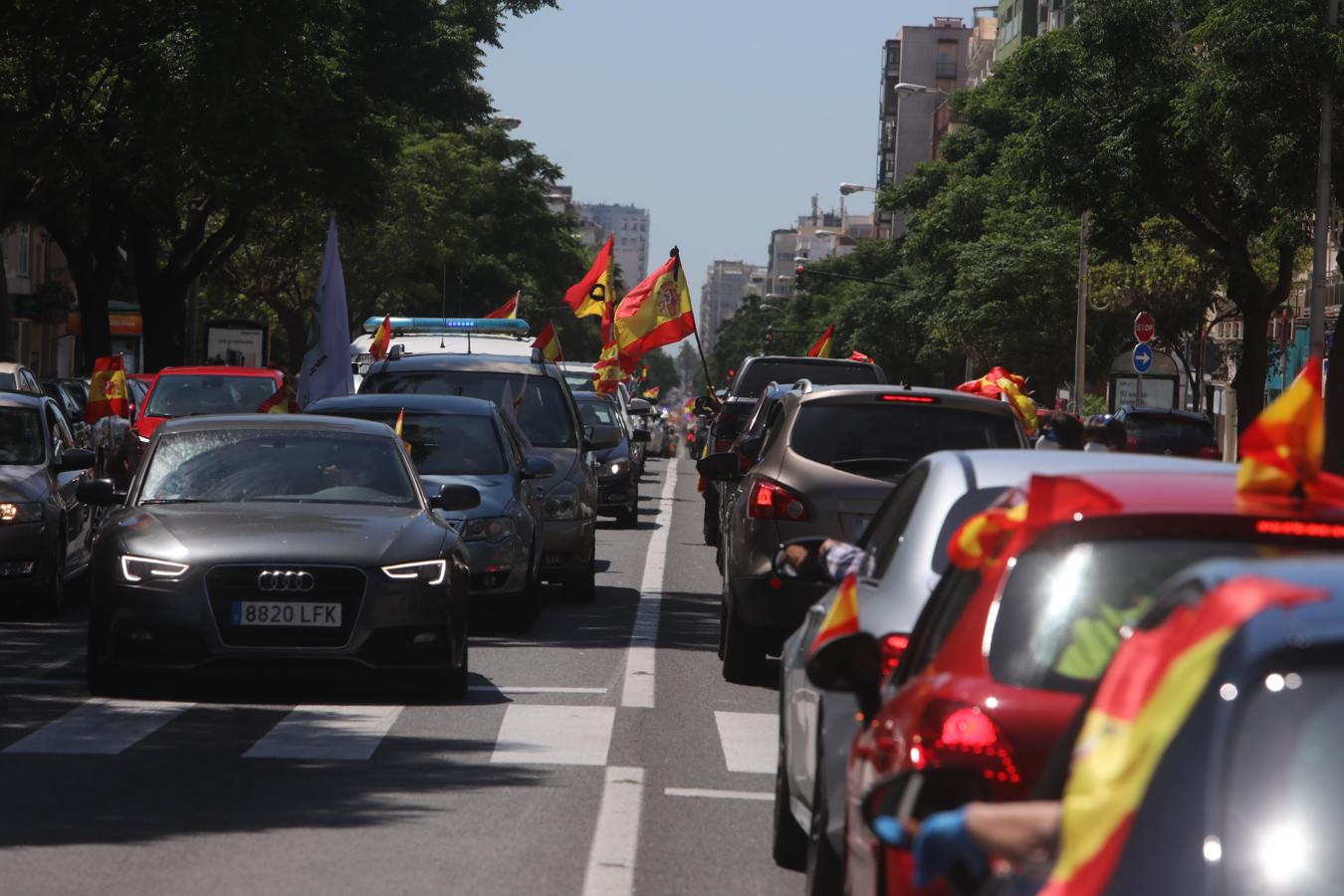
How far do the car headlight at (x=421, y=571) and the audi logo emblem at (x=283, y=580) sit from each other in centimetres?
40

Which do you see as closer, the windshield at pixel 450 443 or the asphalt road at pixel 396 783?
the asphalt road at pixel 396 783

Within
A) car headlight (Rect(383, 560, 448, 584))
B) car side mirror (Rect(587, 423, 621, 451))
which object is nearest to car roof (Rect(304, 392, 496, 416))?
car side mirror (Rect(587, 423, 621, 451))

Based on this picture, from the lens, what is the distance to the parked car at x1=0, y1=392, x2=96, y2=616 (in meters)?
15.7

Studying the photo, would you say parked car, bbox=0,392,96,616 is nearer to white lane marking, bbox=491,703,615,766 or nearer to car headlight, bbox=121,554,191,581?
car headlight, bbox=121,554,191,581

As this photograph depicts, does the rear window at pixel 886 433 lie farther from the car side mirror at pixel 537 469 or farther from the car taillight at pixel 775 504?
the car side mirror at pixel 537 469

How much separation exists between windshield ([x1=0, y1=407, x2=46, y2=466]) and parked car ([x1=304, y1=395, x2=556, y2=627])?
6.91 ft

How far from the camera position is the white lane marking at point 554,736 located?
985cm

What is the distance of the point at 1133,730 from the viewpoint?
10.2ft

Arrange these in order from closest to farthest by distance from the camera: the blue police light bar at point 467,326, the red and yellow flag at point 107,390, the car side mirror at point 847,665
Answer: the car side mirror at point 847,665
the red and yellow flag at point 107,390
the blue police light bar at point 467,326

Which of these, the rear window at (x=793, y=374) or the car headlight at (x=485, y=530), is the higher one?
the rear window at (x=793, y=374)

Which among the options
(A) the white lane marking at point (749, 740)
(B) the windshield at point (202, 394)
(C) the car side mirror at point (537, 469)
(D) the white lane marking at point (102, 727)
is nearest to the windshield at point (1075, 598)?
(A) the white lane marking at point (749, 740)

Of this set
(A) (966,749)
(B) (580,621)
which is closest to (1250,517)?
(A) (966,749)

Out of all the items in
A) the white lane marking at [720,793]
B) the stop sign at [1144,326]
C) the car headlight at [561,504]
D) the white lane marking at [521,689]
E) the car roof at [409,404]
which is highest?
the stop sign at [1144,326]

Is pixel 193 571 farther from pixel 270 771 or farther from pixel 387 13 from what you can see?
pixel 387 13
